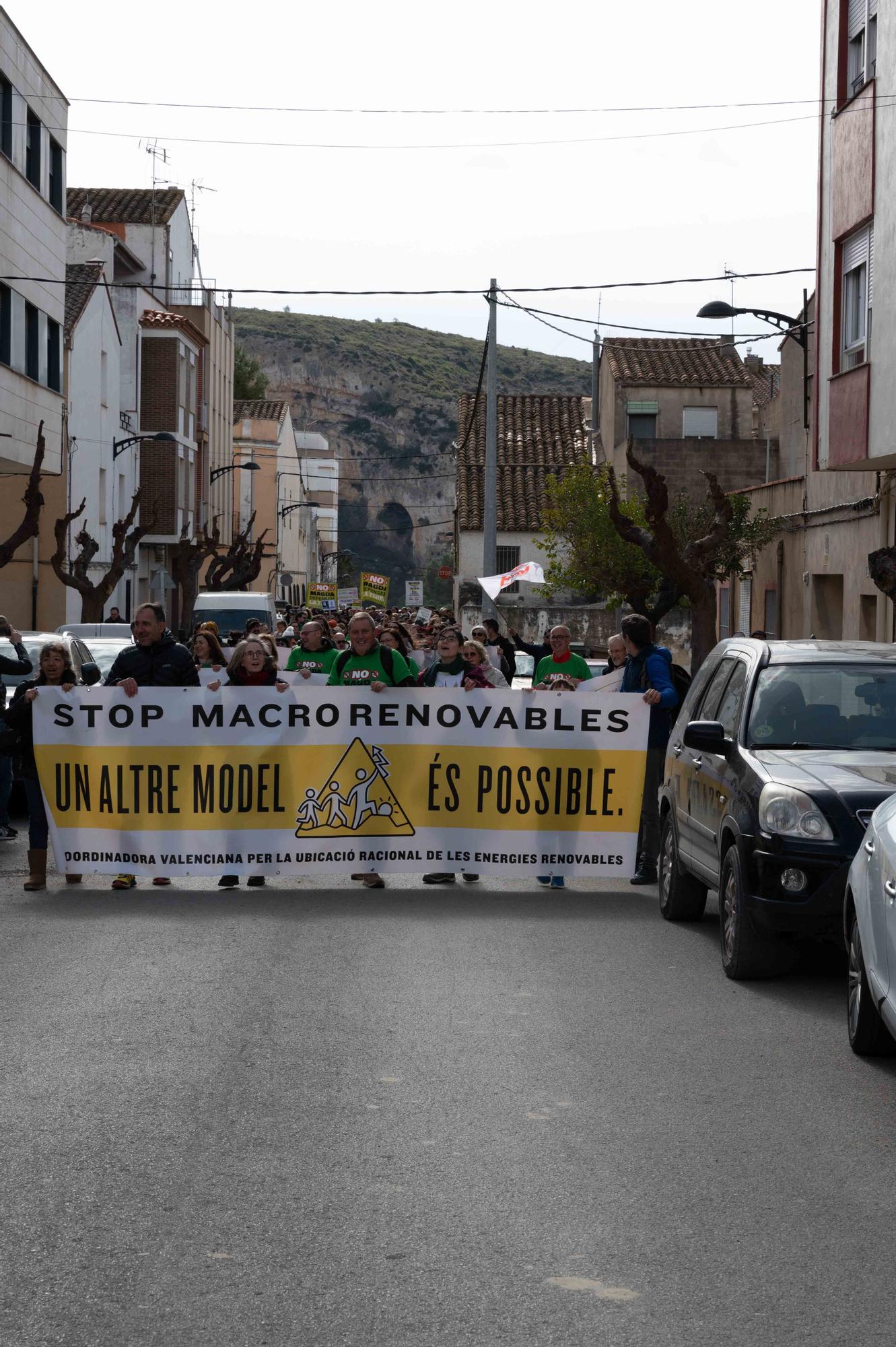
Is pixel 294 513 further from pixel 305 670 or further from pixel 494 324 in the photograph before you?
pixel 305 670

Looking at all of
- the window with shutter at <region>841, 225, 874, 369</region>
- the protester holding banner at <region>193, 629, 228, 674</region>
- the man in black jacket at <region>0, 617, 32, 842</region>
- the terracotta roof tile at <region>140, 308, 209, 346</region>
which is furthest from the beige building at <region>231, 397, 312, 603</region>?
the man in black jacket at <region>0, 617, 32, 842</region>

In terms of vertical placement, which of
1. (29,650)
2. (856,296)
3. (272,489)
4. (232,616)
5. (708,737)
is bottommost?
(708,737)

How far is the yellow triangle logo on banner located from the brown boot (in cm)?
176

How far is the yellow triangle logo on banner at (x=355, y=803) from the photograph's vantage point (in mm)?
12258

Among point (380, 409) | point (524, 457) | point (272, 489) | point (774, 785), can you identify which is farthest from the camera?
point (380, 409)

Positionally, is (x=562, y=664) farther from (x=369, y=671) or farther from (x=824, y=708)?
(x=824, y=708)

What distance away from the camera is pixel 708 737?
367 inches

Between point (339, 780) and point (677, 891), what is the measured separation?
2.71 metres

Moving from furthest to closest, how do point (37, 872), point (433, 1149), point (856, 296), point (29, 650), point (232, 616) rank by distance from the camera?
point (232, 616) < point (856, 296) < point (29, 650) < point (37, 872) < point (433, 1149)

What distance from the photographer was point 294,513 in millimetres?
115562

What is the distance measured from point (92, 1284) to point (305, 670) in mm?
8644

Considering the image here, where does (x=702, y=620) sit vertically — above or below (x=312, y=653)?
above

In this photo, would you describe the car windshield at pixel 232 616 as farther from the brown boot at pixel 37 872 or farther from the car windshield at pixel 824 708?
the car windshield at pixel 824 708

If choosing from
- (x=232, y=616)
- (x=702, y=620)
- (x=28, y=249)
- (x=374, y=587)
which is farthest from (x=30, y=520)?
(x=374, y=587)
